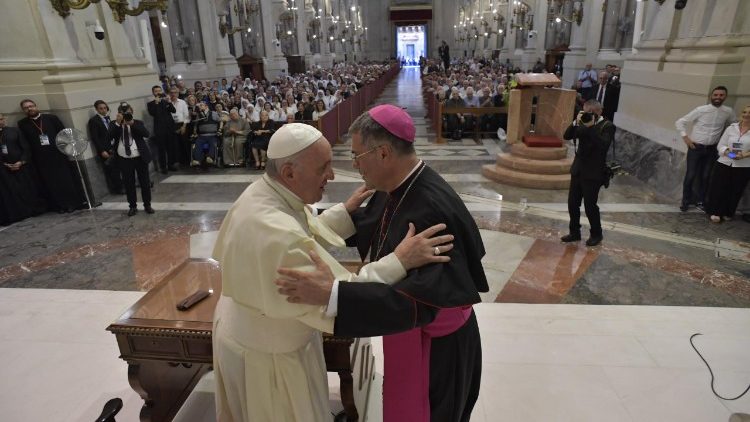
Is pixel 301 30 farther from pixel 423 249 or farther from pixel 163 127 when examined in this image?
pixel 423 249

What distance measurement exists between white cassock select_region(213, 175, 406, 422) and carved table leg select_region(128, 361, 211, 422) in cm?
73

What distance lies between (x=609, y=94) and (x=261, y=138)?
25.0 ft

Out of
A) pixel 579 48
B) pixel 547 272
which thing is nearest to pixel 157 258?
pixel 547 272

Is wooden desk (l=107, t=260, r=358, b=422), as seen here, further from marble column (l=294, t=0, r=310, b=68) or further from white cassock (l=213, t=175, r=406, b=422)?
marble column (l=294, t=0, r=310, b=68)

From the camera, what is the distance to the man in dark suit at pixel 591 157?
4875 mm

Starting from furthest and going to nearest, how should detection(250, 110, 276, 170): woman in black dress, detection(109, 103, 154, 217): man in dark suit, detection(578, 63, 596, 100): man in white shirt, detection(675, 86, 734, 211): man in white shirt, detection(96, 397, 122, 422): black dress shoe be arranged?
detection(578, 63, 596, 100): man in white shirt, detection(250, 110, 276, 170): woman in black dress, detection(109, 103, 154, 217): man in dark suit, detection(675, 86, 734, 211): man in white shirt, detection(96, 397, 122, 422): black dress shoe

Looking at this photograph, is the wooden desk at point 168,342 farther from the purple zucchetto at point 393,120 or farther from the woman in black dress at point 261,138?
the woman in black dress at point 261,138

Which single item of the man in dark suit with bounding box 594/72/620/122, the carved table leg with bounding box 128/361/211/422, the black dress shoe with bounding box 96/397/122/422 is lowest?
the carved table leg with bounding box 128/361/211/422

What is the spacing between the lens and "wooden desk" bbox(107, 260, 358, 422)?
2.23 meters

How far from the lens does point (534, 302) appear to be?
416 centimetres

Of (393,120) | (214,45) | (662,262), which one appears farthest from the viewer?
(214,45)

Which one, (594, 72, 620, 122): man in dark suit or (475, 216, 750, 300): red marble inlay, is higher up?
(594, 72, 620, 122): man in dark suit

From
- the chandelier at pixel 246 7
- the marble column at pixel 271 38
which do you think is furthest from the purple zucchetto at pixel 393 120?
the marble column at pixel 271 38

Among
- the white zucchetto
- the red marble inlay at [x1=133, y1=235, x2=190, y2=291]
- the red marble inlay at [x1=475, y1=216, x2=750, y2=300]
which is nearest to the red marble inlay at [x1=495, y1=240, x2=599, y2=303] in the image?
the red marble inlay at [x1=475, y1=216, x2=750, y2=300]
